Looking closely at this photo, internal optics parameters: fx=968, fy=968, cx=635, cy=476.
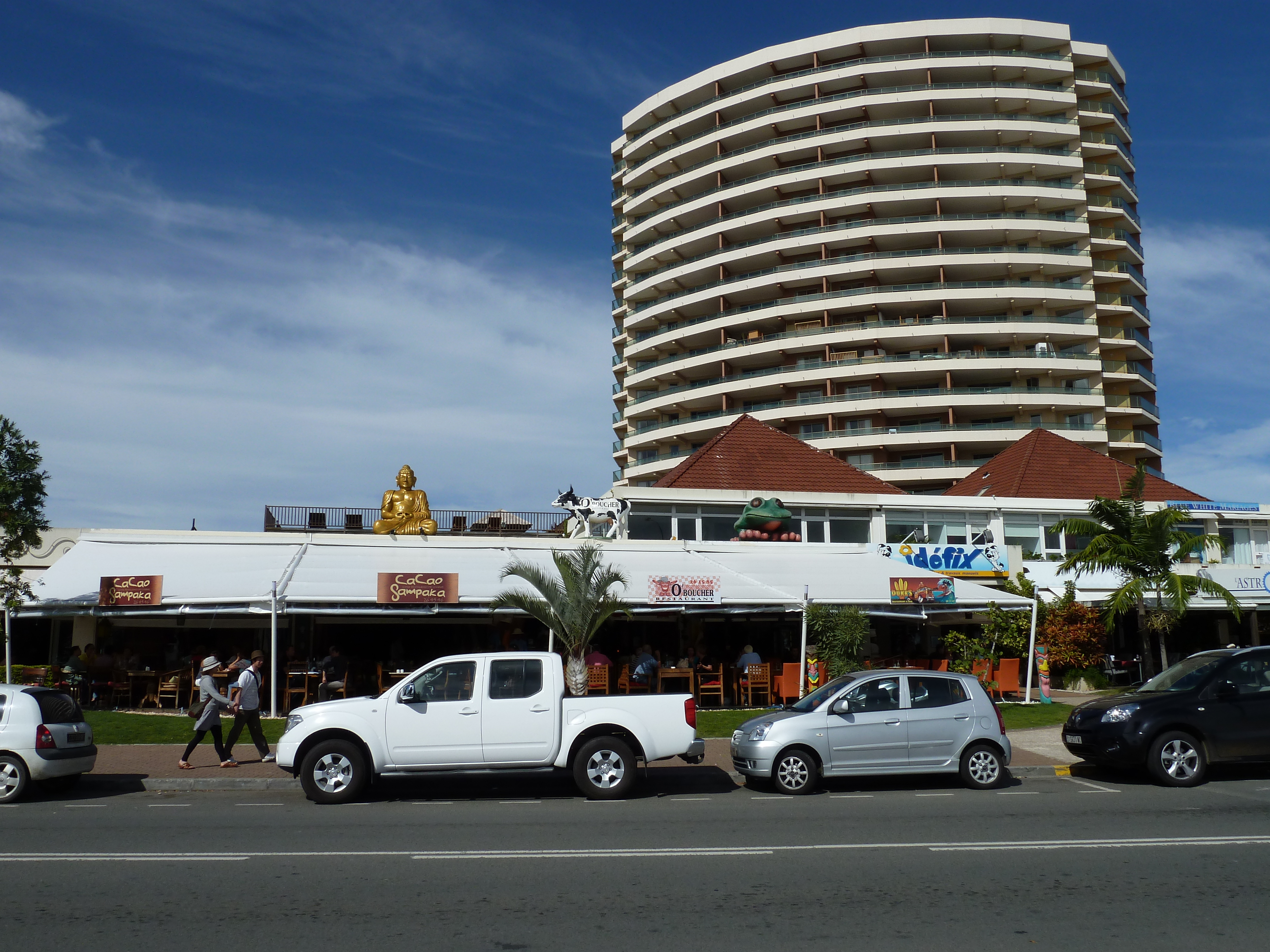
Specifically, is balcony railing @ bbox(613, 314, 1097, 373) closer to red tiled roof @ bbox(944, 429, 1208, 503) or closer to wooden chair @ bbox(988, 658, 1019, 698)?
red tiled roof @ bbox(944, 429, 1208, 503)

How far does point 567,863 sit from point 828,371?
55.9 m

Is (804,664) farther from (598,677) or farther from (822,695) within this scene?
(822,695)

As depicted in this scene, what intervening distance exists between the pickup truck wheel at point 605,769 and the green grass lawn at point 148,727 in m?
7.11

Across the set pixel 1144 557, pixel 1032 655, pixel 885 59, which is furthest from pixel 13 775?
pixel 885 59

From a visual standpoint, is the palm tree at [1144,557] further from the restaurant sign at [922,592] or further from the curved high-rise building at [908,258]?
the curved high-rise building at [908,258]

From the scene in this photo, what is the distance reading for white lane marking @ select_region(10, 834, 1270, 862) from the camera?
337 inches

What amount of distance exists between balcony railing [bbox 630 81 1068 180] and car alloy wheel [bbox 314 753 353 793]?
204ft

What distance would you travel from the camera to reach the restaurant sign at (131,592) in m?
19.0

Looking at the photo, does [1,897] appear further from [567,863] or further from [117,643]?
[117,643]

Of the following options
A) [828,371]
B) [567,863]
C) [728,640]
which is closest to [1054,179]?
[828,371]

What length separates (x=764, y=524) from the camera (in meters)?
28.8

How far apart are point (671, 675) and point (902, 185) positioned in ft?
174

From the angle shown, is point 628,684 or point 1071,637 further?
point 1071,637

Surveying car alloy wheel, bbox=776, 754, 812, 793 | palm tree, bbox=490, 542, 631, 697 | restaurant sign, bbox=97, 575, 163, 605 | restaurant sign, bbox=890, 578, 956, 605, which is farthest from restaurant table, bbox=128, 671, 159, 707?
restaurant sign, bbox=890, 578, 956, 605
